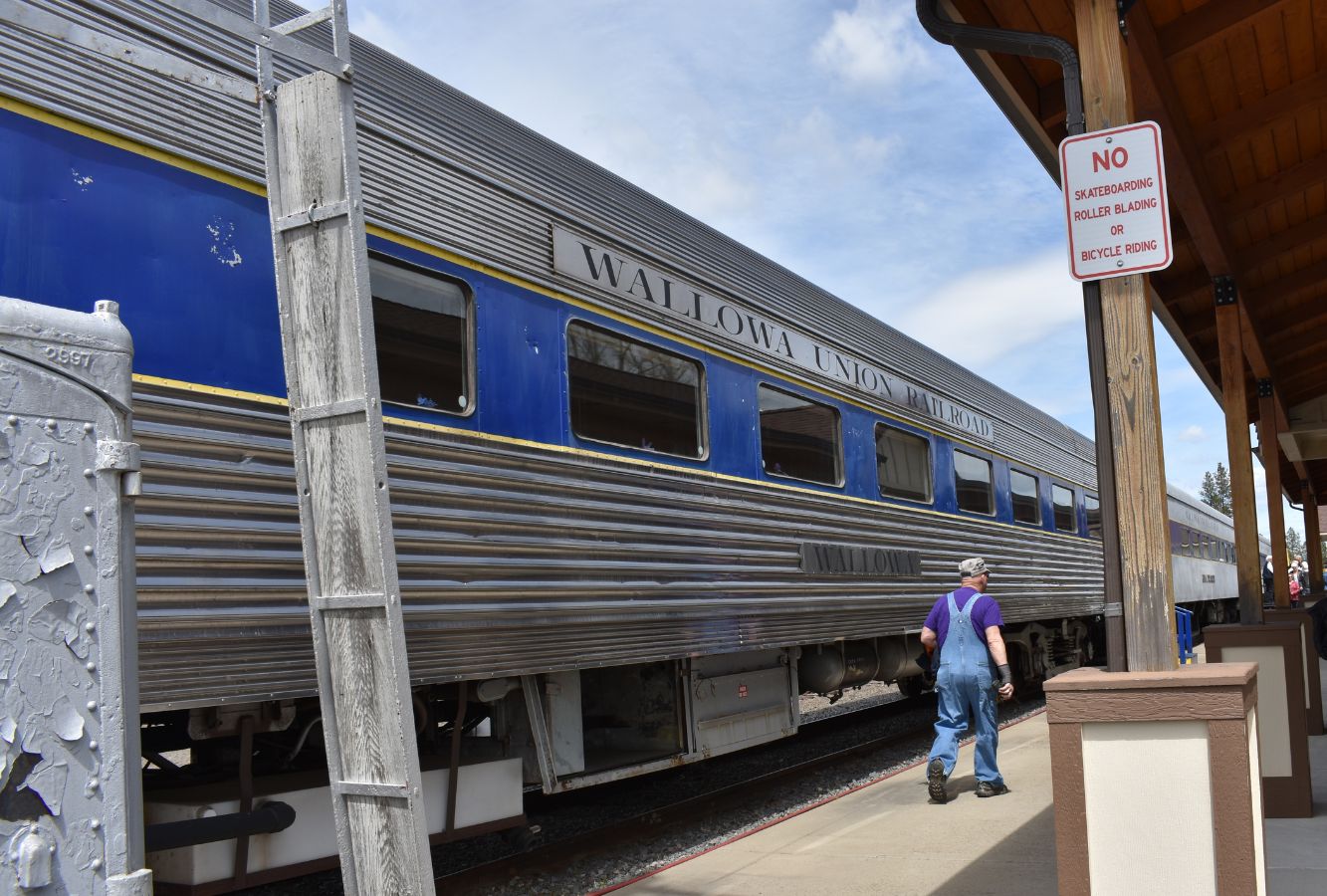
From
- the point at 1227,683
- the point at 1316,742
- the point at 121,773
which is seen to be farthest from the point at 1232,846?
the point at 1316,742

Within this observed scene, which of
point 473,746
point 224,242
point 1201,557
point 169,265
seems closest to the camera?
point 169,265

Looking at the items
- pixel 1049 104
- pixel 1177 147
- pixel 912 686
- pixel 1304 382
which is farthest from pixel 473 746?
pixel 1304 382

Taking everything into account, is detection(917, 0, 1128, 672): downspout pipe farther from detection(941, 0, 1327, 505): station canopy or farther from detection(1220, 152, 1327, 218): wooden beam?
detection(1220, 152, 1327, 218): wooden beam

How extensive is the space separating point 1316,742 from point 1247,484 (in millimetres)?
1962

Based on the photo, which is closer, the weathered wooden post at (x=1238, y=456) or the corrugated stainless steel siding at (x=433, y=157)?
the corrugated stainless steel siding at (x=433, y=157)

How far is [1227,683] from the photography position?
3047mm

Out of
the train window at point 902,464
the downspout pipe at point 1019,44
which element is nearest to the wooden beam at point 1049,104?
the downspout pipe at point 1019,44

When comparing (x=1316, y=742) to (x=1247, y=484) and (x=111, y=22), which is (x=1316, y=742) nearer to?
(x=1247, y=484)

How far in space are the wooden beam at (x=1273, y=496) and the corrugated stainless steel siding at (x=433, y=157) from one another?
435 centimetres

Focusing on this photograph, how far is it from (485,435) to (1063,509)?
32.3ft

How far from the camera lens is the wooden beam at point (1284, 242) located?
7223 millimetres

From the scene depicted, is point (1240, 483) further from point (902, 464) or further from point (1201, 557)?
point (1201, 557)

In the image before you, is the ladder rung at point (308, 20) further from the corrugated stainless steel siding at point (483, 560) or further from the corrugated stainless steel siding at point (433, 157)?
the corrugated stainless steel siding at point (483, 560)

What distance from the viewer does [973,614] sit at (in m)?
6.43
